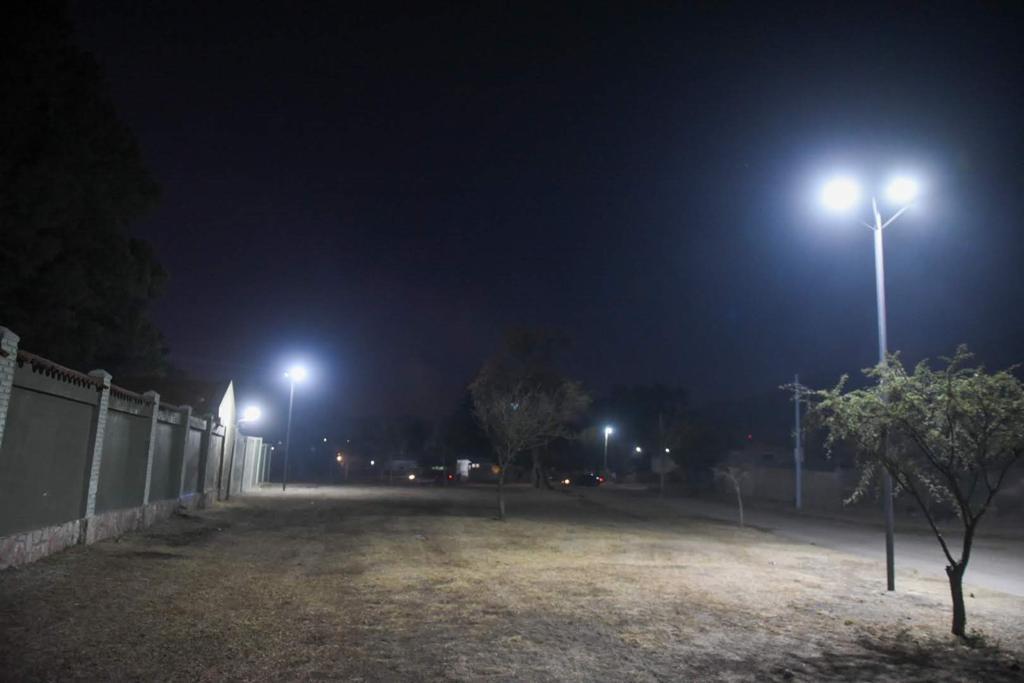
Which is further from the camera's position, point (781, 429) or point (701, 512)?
point (781, 429)

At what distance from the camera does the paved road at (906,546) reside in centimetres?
1560

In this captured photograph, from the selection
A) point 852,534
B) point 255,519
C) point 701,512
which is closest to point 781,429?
point 701,512

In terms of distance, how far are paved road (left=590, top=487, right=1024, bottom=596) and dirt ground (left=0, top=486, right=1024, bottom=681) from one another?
1343 millimetres

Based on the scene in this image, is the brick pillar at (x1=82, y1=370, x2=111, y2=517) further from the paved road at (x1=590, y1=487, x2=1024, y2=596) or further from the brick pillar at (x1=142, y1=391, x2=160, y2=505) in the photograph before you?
the paved road at (x1=590, y1=487, x2=1024, y2=596)

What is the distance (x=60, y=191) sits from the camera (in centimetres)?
2664

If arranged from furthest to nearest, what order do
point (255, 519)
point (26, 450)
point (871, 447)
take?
1. point (255, 519)
2. point (26, 450)
3. point (871, 447)

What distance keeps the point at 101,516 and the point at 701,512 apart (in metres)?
26.2

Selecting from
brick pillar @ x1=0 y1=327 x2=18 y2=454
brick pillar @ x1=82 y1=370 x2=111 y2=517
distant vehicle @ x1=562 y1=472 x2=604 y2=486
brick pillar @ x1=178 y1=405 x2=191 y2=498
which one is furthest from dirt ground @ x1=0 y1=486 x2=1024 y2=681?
distant vehicle @ x1=562 y1=472 x2=604 y2=486

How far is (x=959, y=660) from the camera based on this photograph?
824cm

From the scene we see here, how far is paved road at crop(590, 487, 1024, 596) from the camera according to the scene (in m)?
15.6

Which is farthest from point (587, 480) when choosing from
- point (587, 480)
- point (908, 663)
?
point (908, 663)

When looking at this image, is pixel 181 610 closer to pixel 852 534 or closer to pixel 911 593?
pixel 911 593

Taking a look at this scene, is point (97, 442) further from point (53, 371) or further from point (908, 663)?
point (908, 663)

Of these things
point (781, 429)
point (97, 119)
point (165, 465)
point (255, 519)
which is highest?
point (97, 119)
